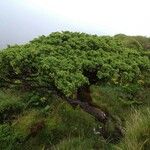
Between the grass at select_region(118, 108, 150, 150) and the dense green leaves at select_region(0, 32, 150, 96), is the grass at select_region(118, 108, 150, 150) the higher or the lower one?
the lower one

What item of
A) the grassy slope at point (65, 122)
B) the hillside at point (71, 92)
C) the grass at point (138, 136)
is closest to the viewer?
the grass at point (138, 136)

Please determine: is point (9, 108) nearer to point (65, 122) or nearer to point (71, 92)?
point (65, 122)

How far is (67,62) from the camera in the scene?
12.0m

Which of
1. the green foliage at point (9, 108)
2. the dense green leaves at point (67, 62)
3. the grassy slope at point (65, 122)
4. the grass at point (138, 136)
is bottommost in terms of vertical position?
the green foliage at point (9, 108)

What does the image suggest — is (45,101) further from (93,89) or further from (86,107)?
(86,107)

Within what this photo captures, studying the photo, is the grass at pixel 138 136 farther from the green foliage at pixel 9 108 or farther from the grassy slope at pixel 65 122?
the green foliage at pixel 9 108

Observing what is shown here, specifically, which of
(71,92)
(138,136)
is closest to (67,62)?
(71,92)

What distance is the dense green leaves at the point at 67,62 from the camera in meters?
11.7

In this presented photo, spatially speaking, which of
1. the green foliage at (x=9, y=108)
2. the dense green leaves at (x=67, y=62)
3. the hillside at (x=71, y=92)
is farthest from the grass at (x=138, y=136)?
the green foliage at (x=9, y=108)

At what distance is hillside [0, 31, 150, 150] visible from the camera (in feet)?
38.2

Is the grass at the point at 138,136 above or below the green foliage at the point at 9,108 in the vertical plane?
above

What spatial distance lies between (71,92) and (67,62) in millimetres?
987

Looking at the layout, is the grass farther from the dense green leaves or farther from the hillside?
the dense green leaves

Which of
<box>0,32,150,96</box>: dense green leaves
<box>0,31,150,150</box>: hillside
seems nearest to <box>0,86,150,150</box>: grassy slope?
<box>0,31,150,150</box>: hillside
